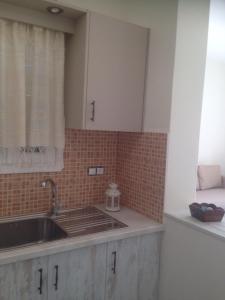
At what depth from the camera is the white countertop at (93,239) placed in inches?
56.2

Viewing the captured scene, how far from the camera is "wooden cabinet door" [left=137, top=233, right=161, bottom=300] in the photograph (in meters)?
1.87

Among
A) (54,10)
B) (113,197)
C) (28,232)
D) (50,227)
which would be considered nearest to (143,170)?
(113,197)

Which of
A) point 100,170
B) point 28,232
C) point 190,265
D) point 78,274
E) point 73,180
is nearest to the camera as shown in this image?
point 78,274

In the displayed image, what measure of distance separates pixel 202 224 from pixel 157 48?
122 centimetres

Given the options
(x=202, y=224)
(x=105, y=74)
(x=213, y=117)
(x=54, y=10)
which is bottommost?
(x=202, y=224)

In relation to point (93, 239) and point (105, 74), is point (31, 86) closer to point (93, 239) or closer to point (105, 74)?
point (105, 74)

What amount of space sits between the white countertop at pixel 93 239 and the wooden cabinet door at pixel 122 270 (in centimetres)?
6

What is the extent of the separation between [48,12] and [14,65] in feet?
1.34

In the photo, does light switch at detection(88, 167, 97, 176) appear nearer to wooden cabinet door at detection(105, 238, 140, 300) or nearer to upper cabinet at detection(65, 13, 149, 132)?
upper cabinet at detection(65, 13, 149, 132)

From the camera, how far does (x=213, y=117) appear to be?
369 centimetres

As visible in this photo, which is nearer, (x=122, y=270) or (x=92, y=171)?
(x=122, y=270)

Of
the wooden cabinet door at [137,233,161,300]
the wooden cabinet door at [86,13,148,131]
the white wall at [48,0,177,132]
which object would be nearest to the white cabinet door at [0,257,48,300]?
the wooden cabinet door at [137,233,161,300]

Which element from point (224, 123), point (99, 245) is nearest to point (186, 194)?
point (99, 245)

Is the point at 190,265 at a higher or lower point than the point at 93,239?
lower
